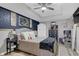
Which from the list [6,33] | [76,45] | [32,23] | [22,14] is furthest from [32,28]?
[76,45]

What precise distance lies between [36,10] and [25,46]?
65 cm

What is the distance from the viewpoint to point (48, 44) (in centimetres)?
163

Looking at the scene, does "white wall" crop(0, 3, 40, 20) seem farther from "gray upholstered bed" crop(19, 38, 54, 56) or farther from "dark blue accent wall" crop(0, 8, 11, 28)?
"gray upholstered bed" crop(19, 38, 54, 56)

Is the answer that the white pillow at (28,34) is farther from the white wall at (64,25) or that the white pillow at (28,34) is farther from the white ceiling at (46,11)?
the white wall at (64,25)

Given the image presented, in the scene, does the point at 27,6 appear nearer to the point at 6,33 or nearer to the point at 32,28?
the point at 32,28

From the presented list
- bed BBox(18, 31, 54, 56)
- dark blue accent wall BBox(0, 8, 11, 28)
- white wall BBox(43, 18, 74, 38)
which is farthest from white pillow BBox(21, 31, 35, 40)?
white wall BBox(43, 18, 74, 38)

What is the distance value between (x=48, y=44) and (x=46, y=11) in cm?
56

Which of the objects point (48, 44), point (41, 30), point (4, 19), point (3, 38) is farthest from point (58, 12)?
point (3, 38)

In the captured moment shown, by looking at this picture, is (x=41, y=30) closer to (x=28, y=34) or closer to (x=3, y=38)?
(x=28, y=34)

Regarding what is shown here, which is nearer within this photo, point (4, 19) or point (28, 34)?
point (4, 19)

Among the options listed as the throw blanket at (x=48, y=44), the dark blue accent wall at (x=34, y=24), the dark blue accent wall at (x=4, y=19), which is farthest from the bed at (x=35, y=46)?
the dark blue accent wall at (x=4, y=19)

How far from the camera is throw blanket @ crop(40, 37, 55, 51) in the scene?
1.63 meters

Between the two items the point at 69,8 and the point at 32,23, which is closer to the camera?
the point at 69,8

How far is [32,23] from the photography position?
A: 171 centimetres
